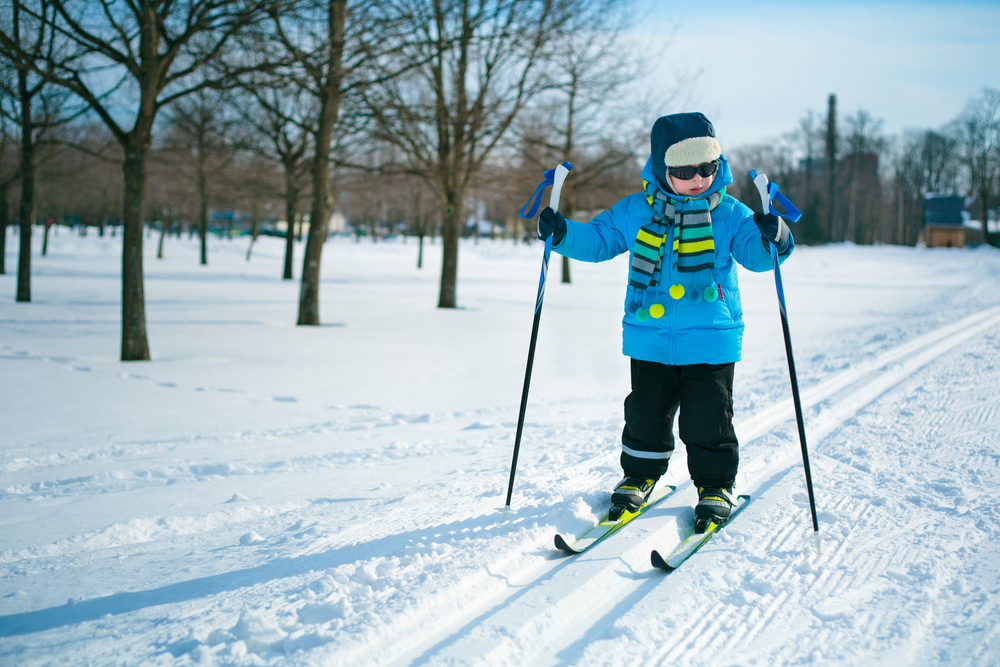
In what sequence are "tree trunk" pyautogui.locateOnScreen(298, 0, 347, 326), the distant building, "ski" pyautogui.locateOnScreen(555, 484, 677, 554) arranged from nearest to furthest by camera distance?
"ski" pyautogui.locateOnScreen(555, 484, 677, 554), "tree trunk" pyautogui.locateOnScreen(298, 0, 347, 326), the distant building

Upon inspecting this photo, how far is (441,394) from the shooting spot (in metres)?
6.31

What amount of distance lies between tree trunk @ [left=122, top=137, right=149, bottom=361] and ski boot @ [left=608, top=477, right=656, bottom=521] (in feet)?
21.9

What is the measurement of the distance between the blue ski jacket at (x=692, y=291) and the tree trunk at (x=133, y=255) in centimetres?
635

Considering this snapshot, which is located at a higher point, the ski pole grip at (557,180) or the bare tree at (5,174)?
the bare tree at (5,174)

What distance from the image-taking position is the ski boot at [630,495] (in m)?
2.92

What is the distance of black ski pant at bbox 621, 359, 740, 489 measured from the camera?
2871mm

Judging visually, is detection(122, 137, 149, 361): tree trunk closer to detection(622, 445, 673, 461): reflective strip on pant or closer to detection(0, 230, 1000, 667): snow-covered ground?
detection(0, 230, 1000, 667): snow-covered ground

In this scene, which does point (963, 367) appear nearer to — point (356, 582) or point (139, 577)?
point (356, 582)

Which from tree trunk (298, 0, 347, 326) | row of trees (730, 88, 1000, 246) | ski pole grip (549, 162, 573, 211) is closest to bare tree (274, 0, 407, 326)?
tree trunk (298, 0, 347, 326)

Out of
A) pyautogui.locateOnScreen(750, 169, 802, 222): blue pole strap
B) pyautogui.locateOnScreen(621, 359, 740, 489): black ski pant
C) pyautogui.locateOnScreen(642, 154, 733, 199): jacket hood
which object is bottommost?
pyautogui.locateOnScreen(621, 359, 740, 489): black ski pant

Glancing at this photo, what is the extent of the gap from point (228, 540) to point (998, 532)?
10.8 feet

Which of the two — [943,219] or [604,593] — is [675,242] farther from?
[943,219]

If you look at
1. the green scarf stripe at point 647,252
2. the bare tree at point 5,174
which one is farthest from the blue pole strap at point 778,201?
the bare tree at point 5,174

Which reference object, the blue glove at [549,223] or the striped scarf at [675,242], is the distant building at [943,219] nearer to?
the striped scarf at [675,242]
